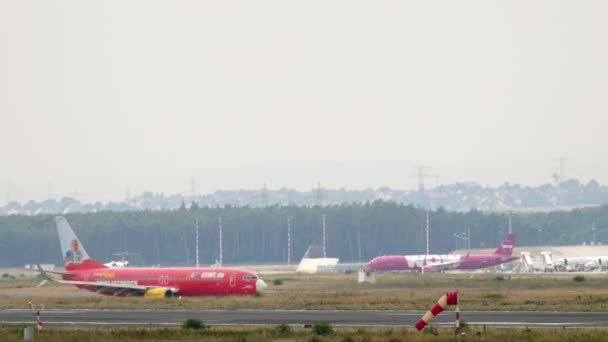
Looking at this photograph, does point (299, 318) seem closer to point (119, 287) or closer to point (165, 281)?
point (165, 281)

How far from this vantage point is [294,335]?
58.4 m

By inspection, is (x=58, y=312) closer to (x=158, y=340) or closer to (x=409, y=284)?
(x=158, y=340)

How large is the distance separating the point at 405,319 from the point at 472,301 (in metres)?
18.7

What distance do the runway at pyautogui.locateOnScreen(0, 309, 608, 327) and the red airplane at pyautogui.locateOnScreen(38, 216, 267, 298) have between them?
19372mm

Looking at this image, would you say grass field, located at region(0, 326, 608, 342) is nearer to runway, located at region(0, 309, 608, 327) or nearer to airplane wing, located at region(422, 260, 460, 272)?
runway, located at region(0, 309, 608, 327)

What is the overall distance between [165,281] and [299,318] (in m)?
33.9

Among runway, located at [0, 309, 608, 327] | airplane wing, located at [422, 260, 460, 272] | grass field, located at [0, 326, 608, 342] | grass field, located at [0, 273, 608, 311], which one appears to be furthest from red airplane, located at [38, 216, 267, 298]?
airplane wing, located at [422, 260, 460, 272]

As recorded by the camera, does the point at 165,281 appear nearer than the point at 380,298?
No

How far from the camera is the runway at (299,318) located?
67000 millimetres

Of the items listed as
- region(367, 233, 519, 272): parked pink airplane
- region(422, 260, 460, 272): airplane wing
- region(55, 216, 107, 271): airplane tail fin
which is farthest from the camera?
region(367, 233, 519, 272): parked pink airplane

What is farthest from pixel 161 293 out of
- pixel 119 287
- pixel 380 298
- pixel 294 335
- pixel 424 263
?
pixel 424 263

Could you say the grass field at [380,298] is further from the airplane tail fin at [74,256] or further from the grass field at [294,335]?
the grass field at [294,335]

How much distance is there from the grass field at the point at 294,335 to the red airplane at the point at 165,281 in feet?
132

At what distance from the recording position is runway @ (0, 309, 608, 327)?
6700cm
